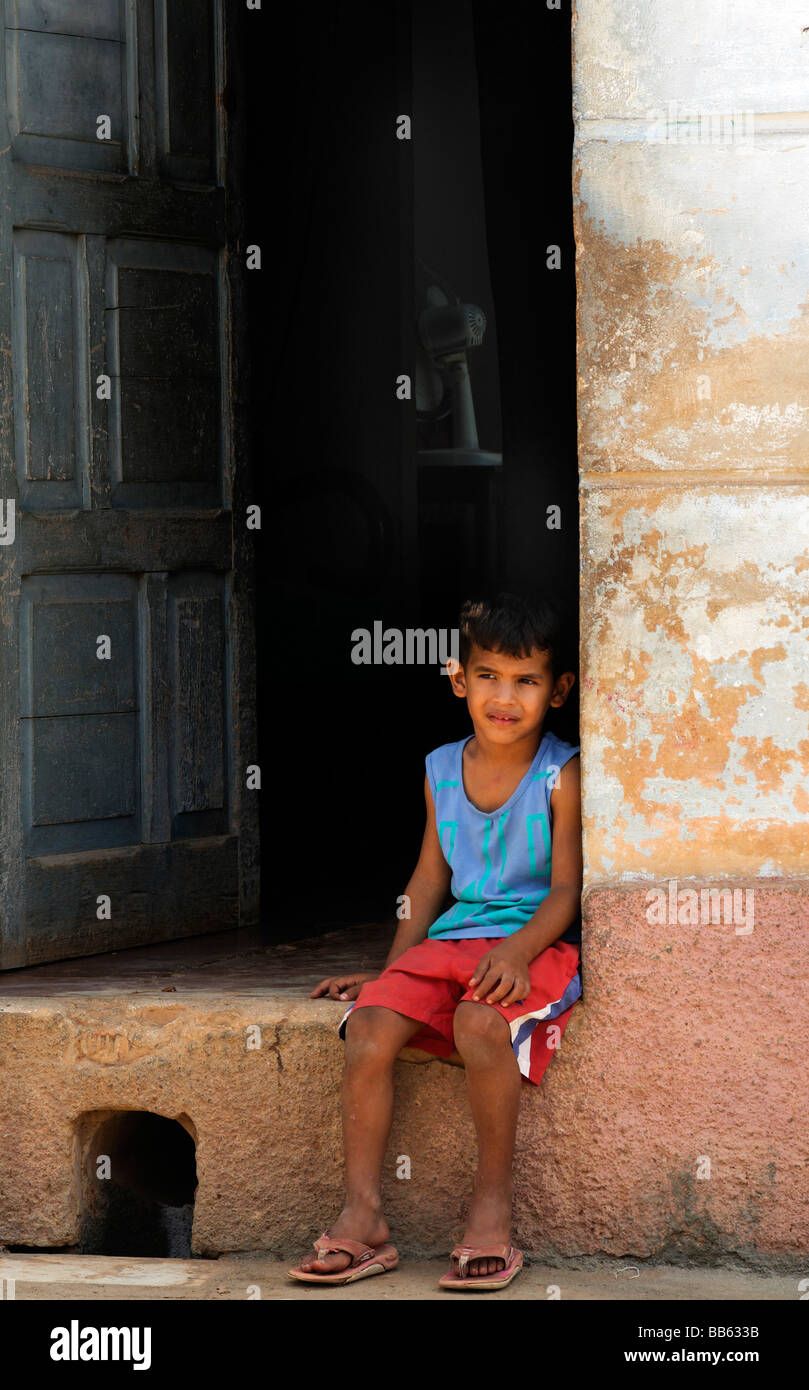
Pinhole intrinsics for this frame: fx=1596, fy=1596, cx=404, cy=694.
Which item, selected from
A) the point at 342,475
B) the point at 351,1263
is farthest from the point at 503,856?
the point at 342,475

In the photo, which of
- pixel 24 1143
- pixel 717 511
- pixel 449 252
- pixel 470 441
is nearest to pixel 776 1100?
pixel 717 511

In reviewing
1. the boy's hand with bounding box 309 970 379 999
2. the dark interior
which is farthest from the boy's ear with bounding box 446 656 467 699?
the dark interior

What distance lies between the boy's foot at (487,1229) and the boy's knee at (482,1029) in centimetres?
28

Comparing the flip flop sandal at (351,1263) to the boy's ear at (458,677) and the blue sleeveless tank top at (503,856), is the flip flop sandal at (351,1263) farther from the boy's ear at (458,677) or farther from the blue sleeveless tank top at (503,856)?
the boy's ear at (458,677)

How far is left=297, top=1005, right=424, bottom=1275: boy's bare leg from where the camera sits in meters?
2.92

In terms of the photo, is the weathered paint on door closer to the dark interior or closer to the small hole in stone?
the small hole in stone

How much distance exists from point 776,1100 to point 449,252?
5577 millimetres

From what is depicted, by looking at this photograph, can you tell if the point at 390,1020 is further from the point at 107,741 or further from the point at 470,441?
the point at 470,441

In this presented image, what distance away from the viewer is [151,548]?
3.87 meters

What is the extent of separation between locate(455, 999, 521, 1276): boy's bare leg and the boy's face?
21.3 inches

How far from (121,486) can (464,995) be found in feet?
5.21

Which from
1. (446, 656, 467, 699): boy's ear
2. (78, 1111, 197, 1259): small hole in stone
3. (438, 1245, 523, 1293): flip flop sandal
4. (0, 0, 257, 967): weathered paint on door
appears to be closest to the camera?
(438, 1245, 523, 1293): flip flop sandal

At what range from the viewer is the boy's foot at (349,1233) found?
2.83 meters

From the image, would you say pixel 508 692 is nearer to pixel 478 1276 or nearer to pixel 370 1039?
pixel 370 1039
